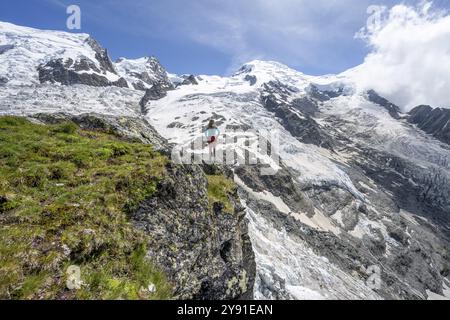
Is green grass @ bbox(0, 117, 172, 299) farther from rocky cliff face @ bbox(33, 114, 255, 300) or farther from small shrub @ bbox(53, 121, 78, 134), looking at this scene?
small shrub @ bbox(53, 121, 78, 134)

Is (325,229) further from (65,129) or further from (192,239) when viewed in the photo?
(192,239)

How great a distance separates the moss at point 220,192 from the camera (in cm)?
1522

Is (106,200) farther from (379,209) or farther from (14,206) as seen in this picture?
(379,209)

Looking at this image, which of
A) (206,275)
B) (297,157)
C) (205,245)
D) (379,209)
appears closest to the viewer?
(206,275)

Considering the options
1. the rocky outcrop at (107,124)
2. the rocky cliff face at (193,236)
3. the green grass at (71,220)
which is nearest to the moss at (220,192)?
the rocky cliff face at (193,236)

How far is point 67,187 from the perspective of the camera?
1014cm

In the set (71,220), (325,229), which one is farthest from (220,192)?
(325,229)

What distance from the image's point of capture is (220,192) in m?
16.1

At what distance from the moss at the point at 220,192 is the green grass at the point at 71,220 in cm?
354

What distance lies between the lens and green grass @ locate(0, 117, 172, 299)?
22.4ft

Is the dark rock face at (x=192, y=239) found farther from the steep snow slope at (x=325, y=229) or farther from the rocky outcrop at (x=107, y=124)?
the steep snow slope at (x=325, y=229)

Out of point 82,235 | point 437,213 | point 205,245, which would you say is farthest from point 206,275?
point 437,213

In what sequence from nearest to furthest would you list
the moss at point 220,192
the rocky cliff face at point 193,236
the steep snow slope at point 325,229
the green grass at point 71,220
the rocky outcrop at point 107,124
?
the green grass at point 71,220 < the rocky cliff face at point 193,236 < the moss at point 220,192 < the rocky outcrop at point 107,124 < the steep snow slope at point 325,229

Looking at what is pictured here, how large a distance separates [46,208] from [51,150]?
469 centimetres
